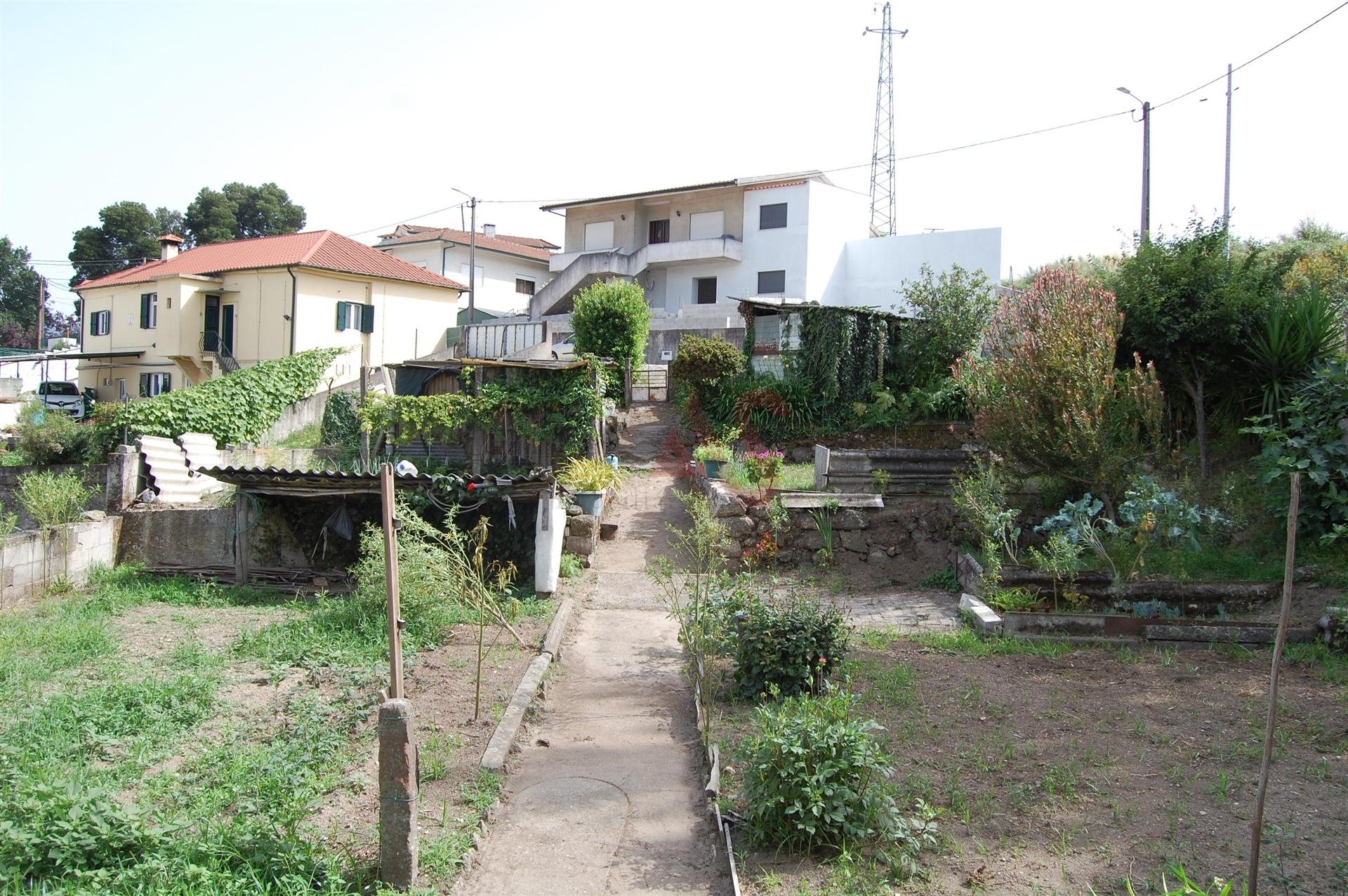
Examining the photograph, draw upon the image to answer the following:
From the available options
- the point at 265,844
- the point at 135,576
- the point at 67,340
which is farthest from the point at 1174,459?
the point at 67,340

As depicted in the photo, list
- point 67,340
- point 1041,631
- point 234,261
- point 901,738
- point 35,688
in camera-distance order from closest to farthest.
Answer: point 901,738 < point 35,688 < point 1041,631 < point 234,261 < point 67,340

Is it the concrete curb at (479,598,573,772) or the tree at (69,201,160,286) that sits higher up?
the tree at (69,201,160,286)

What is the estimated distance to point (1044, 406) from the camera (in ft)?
33.0

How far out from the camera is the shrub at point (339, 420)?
800 inches

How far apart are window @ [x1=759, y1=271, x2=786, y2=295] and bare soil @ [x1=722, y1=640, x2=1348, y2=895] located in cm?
2530

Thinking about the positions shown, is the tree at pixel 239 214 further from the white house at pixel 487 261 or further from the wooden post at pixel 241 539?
the wooden post at pixel 241 539

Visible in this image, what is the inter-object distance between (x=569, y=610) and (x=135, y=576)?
23.0ft

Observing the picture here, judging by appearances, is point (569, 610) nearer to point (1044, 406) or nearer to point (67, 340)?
point (1044, 406)

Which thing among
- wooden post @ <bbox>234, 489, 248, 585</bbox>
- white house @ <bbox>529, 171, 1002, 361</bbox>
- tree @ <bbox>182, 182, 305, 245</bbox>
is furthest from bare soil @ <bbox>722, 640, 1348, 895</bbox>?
tree @ <bbox>182, 182, 305, 245</bbox>

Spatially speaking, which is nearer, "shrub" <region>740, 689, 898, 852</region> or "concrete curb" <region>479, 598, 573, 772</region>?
"shrub" <region>740, 689, 898, 852</region>

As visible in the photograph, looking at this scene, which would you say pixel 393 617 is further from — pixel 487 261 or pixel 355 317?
pixel 487 261

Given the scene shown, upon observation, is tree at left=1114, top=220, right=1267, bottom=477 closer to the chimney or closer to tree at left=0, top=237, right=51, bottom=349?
the chimney

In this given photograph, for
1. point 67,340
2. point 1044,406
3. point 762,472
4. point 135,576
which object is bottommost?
point 135,576

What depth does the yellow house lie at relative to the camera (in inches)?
1131
